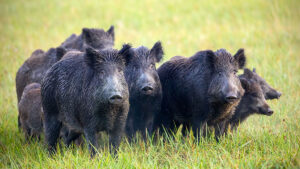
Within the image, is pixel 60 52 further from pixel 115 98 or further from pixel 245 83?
pixel 245 83

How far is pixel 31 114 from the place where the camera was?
285 inches

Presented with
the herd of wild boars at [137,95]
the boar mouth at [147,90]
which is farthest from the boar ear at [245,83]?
the boar mouth at [147,90]

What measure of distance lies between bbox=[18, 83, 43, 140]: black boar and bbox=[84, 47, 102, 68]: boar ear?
6.69 feet

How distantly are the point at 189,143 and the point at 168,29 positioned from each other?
33.2 ft

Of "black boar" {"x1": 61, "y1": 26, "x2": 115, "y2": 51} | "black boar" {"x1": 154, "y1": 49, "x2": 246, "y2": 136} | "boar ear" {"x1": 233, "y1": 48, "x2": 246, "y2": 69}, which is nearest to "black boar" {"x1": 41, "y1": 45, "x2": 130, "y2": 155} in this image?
"black boar" {"x1": 154, "y1": 49, "x2": 246, "y2": 136}

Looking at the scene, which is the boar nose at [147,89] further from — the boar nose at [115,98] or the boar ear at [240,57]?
the boar ear at [240,57]

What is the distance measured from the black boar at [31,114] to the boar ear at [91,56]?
2039 millimetres

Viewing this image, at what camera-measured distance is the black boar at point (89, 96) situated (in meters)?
5.39

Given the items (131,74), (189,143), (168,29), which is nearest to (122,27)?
(168,29)

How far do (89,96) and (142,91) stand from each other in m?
0.99

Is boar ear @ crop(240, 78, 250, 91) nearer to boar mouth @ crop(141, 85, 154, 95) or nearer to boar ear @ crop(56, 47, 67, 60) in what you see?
boar mouth @ crop(141, 85, 154, 95)

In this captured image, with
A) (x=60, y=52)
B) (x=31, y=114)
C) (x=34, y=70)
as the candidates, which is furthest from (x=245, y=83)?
(x=34, y=70)

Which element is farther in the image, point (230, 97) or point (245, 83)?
point (245, 83)

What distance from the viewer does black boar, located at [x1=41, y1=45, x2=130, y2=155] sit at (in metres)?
5.39
